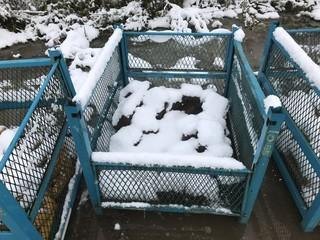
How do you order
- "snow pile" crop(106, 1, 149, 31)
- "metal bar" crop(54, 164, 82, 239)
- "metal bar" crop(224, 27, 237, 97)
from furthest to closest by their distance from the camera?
1. "snow pile" crop(106, 1, 149, 31)
2. "metal bar" crop(224, 27, 237, 97)
3. "metal bar" crop(54, 164, 82, 239)

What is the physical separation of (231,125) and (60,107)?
1808 mm

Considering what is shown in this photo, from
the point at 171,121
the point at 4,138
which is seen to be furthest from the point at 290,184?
the point at 4,138

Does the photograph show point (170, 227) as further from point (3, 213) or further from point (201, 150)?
point (3, 213)

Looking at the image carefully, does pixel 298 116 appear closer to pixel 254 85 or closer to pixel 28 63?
pixel 254 85

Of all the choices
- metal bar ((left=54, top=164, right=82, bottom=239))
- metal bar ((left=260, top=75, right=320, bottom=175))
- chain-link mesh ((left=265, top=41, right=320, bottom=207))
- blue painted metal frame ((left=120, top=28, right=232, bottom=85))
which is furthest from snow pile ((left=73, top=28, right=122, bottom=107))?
chain-link mesh ((left=265, top=41, right=320, bottom=207))

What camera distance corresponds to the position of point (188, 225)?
313 cm

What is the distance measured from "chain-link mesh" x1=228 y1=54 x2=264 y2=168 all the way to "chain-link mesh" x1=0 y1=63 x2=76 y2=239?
Result: 1641 millimetres

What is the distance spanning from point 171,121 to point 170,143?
0.34 metres

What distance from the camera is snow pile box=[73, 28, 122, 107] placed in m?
2.39

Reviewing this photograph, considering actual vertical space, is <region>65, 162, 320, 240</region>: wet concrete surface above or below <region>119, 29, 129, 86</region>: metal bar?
below

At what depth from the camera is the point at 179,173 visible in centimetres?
272

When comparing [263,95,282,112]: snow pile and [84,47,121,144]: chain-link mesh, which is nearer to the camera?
[263,95,282,112]: snow pile

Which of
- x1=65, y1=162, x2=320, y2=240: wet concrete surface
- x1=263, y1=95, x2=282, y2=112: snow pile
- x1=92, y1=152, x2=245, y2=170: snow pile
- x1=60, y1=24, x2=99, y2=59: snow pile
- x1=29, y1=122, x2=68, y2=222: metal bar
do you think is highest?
x1=263, y1=95, x2=282, y2=112: snow pile

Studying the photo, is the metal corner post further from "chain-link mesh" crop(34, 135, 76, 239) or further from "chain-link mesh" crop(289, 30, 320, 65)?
"chain-link mesh" crop(34, 135, 76, 239)
